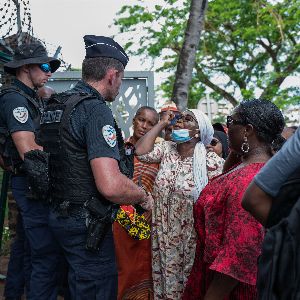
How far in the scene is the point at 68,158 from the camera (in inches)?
102

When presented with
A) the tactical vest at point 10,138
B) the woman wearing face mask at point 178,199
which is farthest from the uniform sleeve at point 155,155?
the tactical vest at point 10,138

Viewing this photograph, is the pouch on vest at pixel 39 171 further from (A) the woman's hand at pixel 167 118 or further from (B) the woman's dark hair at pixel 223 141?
(B) the woman's dark hair at pixel 223 141

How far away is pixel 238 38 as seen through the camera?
1878 centimetres

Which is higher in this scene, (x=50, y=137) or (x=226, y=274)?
(x=50, y=137)

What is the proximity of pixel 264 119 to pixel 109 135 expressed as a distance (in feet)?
2.60

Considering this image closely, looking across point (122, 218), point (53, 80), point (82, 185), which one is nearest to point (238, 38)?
point (53, 80)

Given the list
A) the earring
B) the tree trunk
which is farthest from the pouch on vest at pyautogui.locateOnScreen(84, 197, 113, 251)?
the tree trunk

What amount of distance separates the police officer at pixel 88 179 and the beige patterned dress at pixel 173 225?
0.93 metres

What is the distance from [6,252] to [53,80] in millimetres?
2409

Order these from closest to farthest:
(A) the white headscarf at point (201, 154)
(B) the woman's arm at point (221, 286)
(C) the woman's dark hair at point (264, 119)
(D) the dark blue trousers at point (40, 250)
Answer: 1. (B) the woman's arm at point (221, 286)
2. (C) the woman's dark hair at point (264, 119)
3. (D) the dark blue trousers at point (40, 250)
4. (A) the white headscarf at point (201, 154)

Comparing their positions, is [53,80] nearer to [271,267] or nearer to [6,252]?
[6,252]

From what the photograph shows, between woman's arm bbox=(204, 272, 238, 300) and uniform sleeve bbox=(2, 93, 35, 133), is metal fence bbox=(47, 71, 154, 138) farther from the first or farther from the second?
woman's arm bbox=(204, 272, 238, 300)

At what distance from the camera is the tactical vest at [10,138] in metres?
3.62

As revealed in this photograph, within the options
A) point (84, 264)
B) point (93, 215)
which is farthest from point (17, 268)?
point (93, 215)
